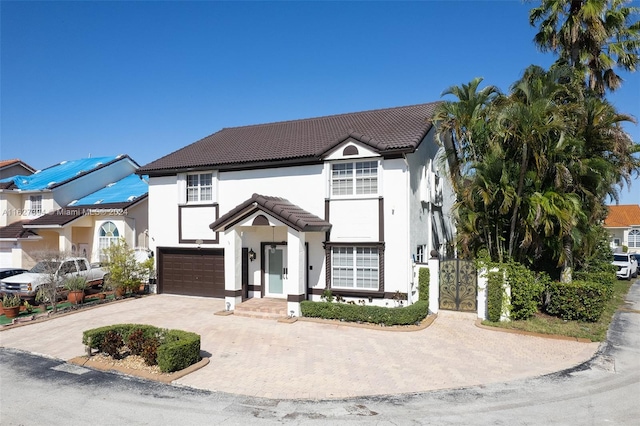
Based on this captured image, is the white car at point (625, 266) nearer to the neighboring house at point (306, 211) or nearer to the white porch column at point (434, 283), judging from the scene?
the neighboring house at point (306, 211)

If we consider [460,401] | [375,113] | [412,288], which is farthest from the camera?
[375,113]

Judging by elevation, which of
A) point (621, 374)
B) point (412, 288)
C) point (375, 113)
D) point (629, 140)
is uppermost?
point (375, 113)

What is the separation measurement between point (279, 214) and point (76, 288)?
10.4 meters

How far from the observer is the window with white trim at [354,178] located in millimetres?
16891

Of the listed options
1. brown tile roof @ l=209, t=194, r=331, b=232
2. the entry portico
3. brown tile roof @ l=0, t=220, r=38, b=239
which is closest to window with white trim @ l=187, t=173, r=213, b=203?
the entry portico

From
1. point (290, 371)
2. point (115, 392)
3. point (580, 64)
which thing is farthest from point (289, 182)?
point (580, 64)

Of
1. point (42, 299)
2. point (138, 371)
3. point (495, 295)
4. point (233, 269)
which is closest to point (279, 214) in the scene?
point (233, 269)

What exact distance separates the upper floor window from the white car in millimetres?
39600

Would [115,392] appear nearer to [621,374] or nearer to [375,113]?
[621,374]

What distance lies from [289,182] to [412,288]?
276 inches

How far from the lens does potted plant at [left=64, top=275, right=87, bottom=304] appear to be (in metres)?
18.7

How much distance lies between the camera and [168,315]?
16.8 m

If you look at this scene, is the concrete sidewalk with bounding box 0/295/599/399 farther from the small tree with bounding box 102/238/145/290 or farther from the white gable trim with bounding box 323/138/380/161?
the white gable trim with bounding box 323/138/380/161

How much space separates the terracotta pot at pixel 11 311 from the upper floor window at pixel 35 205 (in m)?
14.0
